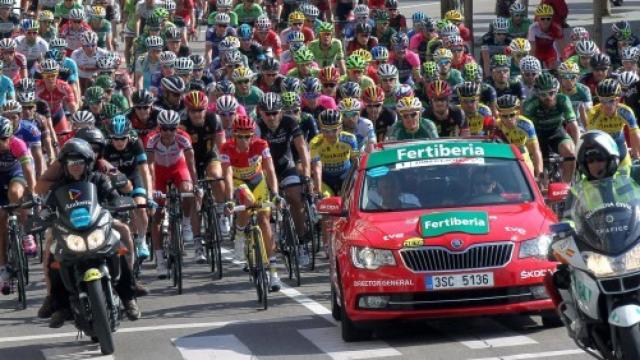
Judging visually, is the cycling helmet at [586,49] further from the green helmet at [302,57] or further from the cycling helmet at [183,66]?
the cycling helmet at [183,66]

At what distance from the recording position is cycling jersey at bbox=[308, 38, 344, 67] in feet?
95.9

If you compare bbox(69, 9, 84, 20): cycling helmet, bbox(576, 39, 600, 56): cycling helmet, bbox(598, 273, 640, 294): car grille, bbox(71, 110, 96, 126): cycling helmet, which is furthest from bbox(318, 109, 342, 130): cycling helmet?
bbox(69, 9, 84, 20): cycling helmet

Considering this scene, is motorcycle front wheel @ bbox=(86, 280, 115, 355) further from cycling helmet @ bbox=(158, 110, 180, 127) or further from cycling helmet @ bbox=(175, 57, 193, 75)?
cycling helmet @ bbox=(175, 57, 193, 75)

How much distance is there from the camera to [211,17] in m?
32.8

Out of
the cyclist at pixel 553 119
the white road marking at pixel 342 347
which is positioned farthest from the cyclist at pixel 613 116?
the white road marking at pixel 342 347

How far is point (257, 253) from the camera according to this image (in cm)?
1745

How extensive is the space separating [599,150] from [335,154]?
27.7 feet

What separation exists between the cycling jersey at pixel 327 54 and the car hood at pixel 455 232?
45.5 feet

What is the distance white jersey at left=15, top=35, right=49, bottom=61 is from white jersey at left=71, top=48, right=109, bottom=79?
1.65 feet

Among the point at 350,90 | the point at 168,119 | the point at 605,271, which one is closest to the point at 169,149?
the point at 168,119

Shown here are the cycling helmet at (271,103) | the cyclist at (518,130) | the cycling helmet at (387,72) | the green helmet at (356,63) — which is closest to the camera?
the cycling helmet at (271,103)

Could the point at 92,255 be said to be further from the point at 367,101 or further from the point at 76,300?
the point at 367,101

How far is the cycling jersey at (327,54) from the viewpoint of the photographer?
95.9 feet

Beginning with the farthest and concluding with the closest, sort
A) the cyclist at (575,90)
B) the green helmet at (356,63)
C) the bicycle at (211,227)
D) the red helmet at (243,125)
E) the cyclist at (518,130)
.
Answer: the green helmet at (356,63) → the cyclist at (575,90) → the cyclist at (518,130) → the bicycle at (211,227) → the red helmet at (243,125)
